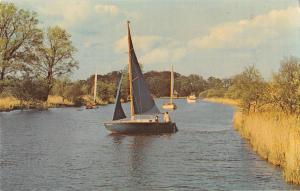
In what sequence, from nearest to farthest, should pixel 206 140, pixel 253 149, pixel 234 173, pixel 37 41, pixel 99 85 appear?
1. pixel 234 173
2. pixel 253 149
3. pixel 206 140
4. pixel 37 41
5. pixel 99 85

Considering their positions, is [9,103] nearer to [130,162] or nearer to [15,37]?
[15,37]

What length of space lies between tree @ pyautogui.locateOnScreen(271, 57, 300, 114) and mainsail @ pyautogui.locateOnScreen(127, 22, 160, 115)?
1004cm

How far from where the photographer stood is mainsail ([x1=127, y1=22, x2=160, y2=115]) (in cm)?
3309

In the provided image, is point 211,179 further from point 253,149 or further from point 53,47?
point 53,47

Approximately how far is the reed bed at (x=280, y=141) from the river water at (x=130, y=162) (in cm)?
40

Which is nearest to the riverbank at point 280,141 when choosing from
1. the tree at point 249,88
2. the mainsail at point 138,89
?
the tree at point 249,88

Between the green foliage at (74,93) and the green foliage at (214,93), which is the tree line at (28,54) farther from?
the green foliage at (214,93)

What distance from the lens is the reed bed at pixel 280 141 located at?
1636cm

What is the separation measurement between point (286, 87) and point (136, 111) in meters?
11.1

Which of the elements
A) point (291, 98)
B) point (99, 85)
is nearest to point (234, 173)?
point (291, 98)

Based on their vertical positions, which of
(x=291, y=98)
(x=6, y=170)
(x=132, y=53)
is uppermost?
(x=132, y=53)

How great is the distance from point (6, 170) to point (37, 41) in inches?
1342

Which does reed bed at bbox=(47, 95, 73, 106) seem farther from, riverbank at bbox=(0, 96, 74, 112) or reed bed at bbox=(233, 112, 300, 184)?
reed bed at bbox=(233, 112, 300, 184)

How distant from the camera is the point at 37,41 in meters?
52.3
